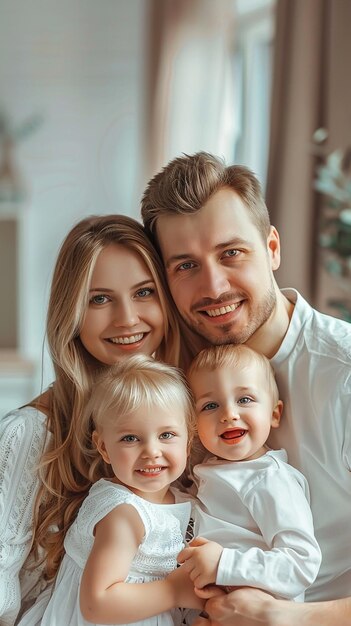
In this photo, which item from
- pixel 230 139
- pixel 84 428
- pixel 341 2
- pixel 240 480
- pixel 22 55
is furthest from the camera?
pixel 22 55

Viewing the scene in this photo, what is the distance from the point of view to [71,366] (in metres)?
1.97

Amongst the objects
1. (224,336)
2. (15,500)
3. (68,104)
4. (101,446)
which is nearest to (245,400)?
(224,336)

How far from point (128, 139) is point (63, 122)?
1.43 feet

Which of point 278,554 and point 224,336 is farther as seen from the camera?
point 224,336


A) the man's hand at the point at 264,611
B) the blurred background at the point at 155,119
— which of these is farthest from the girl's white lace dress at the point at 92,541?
the blurred background at the point at 155,119

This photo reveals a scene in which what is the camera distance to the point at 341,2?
3834 millimetres

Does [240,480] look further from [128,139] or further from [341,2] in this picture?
[128,139]

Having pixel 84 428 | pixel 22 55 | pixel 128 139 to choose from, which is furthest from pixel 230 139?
pixel 84 428

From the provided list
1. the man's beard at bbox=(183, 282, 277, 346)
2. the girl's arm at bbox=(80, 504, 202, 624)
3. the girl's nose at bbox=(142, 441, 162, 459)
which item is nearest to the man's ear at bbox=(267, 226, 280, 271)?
the man's beard at bbox=(183, 282, 277, 346)

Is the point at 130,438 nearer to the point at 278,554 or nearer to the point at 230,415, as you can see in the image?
the point at 230,415

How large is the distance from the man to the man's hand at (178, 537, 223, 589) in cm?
33

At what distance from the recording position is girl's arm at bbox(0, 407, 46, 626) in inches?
71.9

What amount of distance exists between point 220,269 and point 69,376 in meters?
0.41

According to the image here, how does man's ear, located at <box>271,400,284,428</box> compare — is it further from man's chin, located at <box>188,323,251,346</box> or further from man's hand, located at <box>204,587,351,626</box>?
man's hand, located at <box>204,587,351,626</box>
